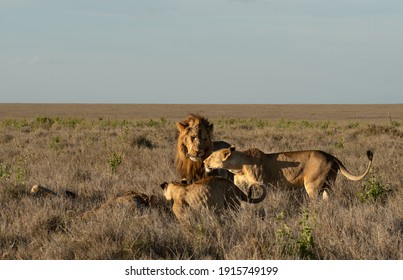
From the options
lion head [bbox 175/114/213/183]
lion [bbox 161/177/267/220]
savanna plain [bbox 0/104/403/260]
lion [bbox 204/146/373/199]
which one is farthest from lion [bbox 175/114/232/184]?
lion [bbox 161/177/267/220]

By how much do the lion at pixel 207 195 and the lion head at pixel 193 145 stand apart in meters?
0.80

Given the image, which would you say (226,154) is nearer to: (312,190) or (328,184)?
(312,190)

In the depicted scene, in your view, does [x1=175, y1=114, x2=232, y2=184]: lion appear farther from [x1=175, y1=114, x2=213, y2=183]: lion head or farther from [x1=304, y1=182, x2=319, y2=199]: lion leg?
[x1=304, y1=182, x2=319, y2=199]: lion leg

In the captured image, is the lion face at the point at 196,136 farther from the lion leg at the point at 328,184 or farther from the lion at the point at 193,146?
the lion leg at the point at 328,184

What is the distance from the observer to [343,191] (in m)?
9.55

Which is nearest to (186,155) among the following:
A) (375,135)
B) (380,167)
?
(380,167)

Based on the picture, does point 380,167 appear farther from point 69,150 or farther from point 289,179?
point 69,150

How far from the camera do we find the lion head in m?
8.65

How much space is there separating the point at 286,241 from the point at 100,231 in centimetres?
187

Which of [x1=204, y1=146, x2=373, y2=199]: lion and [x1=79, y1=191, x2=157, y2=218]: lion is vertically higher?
[x1=204, y1=146, x2=373, y2=199]: lion

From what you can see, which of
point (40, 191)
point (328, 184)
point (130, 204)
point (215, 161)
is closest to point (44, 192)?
point (40, 191)

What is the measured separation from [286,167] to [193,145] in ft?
4.61

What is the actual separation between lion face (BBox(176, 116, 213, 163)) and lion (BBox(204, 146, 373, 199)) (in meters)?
0.15

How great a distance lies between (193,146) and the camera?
8.70 m
